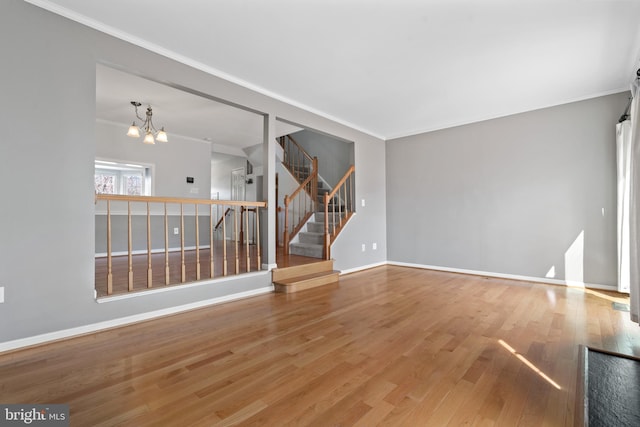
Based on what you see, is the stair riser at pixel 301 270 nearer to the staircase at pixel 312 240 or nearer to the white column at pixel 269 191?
the white column at pixel 269 191

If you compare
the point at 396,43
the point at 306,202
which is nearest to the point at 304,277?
the point at 306,202

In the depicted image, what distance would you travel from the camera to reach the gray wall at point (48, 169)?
203 centimetres

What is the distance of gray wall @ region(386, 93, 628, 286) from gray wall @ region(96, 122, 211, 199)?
4342 mm

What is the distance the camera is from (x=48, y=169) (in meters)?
2.18

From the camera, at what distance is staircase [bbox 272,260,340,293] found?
143 inches

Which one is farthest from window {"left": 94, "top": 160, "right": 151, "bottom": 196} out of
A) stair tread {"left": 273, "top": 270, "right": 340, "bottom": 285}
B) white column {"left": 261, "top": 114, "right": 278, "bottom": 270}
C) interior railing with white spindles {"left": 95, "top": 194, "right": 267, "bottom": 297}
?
stair tread {"left": 273, "top": 270, "right": 340, "bottom": 285}

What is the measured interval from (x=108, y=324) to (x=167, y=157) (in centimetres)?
441

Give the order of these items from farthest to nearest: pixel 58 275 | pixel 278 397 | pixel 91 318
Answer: pixel 91 318
pixel 58 275
pixel 278 397

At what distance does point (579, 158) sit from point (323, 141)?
4773 millimetres

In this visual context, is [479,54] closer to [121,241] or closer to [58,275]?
[58,275]

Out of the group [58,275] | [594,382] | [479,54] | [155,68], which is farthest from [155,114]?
[594,382]

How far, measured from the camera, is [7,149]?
2.02 m

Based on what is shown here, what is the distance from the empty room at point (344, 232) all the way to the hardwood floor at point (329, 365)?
0.02 m

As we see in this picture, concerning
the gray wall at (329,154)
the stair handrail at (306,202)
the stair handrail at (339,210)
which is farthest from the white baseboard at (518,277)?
the gray wall at (329,154)
